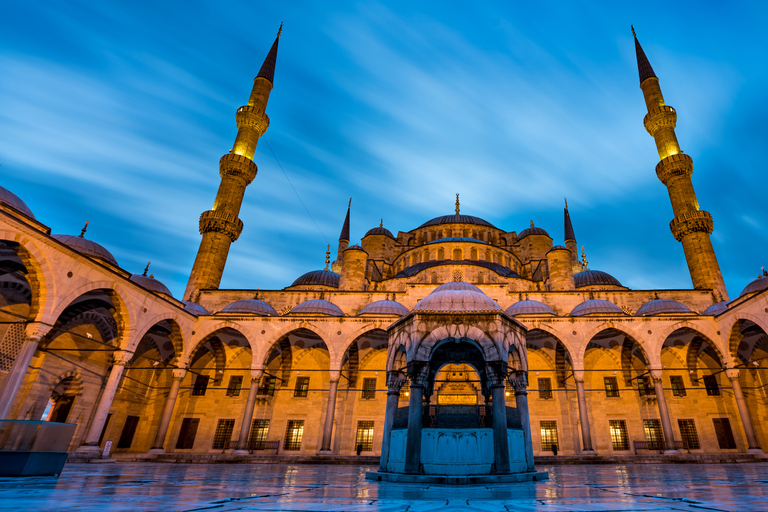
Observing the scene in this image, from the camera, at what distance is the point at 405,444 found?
6.81 m

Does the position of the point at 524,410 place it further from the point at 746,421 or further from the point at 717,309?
the point at 717,309

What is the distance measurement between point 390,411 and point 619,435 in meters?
16.5

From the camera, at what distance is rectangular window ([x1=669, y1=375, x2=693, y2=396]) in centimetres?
1891

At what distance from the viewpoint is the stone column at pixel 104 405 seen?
12.5 m

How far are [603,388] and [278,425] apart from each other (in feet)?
52.3

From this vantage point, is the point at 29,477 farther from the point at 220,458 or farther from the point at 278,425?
the point at 278,425

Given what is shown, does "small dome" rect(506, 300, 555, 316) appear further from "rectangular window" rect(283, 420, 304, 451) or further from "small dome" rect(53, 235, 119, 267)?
"small dome" rect(53, 235, 119, 267)

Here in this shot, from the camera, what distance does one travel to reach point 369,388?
1988cm

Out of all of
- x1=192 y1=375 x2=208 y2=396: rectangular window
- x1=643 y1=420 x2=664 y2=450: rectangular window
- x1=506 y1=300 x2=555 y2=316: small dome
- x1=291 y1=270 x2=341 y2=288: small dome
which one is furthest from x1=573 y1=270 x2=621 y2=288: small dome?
x1=192 y1=375 x2=208 y2=396: rectangular window

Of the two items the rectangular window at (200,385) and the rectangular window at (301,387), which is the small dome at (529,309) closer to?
the rectangular window at (301,387)

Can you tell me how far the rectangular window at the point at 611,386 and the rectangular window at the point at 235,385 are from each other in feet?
59.4

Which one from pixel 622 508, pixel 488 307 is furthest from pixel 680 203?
pixel 622 508

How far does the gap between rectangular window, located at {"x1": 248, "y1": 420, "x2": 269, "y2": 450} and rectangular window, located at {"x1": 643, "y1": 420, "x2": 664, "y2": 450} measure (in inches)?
702

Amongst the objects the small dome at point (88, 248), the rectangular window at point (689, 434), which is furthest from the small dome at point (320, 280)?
the rectangular window at point (689, 434)
